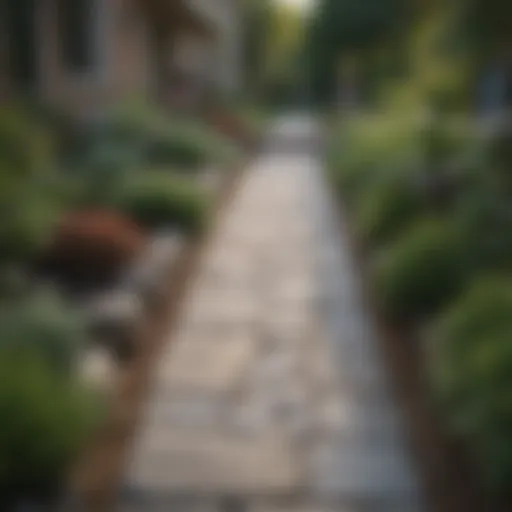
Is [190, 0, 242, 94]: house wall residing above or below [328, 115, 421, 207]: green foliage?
above

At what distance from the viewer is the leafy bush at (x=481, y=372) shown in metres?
3.54

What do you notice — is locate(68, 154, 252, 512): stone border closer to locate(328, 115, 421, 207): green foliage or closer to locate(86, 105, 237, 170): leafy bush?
locate(328, 115, 421, 207): green foliage

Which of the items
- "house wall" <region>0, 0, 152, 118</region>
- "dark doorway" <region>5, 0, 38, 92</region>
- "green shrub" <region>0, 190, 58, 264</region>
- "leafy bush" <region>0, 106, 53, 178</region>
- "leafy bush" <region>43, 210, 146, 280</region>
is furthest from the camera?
"house wall" <region>0, 0, 152, 118</region>

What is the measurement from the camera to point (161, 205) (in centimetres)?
854

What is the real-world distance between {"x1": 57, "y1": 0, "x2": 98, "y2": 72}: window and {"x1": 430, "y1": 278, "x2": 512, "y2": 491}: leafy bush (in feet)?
33.6

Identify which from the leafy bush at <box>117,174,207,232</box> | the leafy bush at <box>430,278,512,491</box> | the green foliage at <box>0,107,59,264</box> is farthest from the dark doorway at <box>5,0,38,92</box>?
the leafy bush at <box>430,278,512,491</box>

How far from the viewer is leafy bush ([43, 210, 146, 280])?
21.7 feet

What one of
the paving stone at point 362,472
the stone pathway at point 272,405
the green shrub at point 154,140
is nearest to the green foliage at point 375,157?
the stone pathway at point 272,405

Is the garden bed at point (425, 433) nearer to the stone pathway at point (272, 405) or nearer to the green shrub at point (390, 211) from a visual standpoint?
the stone pathway at point (272, 405)

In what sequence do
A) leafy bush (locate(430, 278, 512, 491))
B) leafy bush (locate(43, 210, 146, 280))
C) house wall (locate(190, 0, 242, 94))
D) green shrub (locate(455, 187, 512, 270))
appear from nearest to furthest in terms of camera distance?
1. leafy bush (locate(430, 278, 512, 491))
2. green shrub (locate(455, 187, 512, 270))
3. leafy bush (locate(43, 210, 146, 280))
4. house wall (locate(190, 0, 242, 94))

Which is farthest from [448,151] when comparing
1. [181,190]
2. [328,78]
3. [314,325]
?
[328,78]

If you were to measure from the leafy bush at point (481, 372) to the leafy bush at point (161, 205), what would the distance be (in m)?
3.91

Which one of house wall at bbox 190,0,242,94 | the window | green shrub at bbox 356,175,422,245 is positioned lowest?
green shrub at bbox 356,175,422,245

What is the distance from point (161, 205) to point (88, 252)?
200 centimetres
